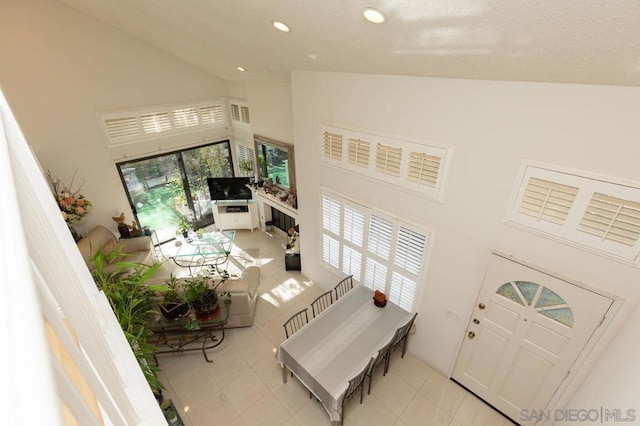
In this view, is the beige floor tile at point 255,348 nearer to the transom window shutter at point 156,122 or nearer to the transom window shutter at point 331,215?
the transom window shutter at point 331,215

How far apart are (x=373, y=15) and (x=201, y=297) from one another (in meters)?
3.73

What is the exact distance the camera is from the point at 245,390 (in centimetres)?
410

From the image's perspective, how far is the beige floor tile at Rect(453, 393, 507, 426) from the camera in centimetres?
370

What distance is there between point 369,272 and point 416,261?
0.87 metres

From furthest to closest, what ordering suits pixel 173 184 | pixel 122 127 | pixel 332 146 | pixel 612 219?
pixel 173 184
pixel 122 127
pixel 332 146
pixel 612 219

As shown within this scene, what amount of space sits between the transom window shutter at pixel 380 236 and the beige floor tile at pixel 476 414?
1988mm

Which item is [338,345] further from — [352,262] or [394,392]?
[352,262]

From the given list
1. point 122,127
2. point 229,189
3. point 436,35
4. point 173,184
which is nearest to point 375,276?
point 436,35

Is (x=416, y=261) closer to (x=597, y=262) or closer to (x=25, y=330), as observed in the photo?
(x=597, y=262)

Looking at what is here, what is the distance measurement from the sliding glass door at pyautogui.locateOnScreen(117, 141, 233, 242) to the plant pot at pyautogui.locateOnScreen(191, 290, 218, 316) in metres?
3.49

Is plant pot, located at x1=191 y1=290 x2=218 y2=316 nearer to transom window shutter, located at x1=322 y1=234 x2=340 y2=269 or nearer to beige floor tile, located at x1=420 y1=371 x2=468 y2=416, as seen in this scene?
transom window shutter, located at x1=322 y1=234 x2=340 y2=269

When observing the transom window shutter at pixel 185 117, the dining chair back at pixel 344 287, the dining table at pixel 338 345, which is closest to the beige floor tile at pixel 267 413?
the dining table at pixel 338 345

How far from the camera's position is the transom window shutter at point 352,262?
469 cm

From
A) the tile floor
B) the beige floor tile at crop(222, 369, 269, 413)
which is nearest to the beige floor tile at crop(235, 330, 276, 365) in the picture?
the tile floor
